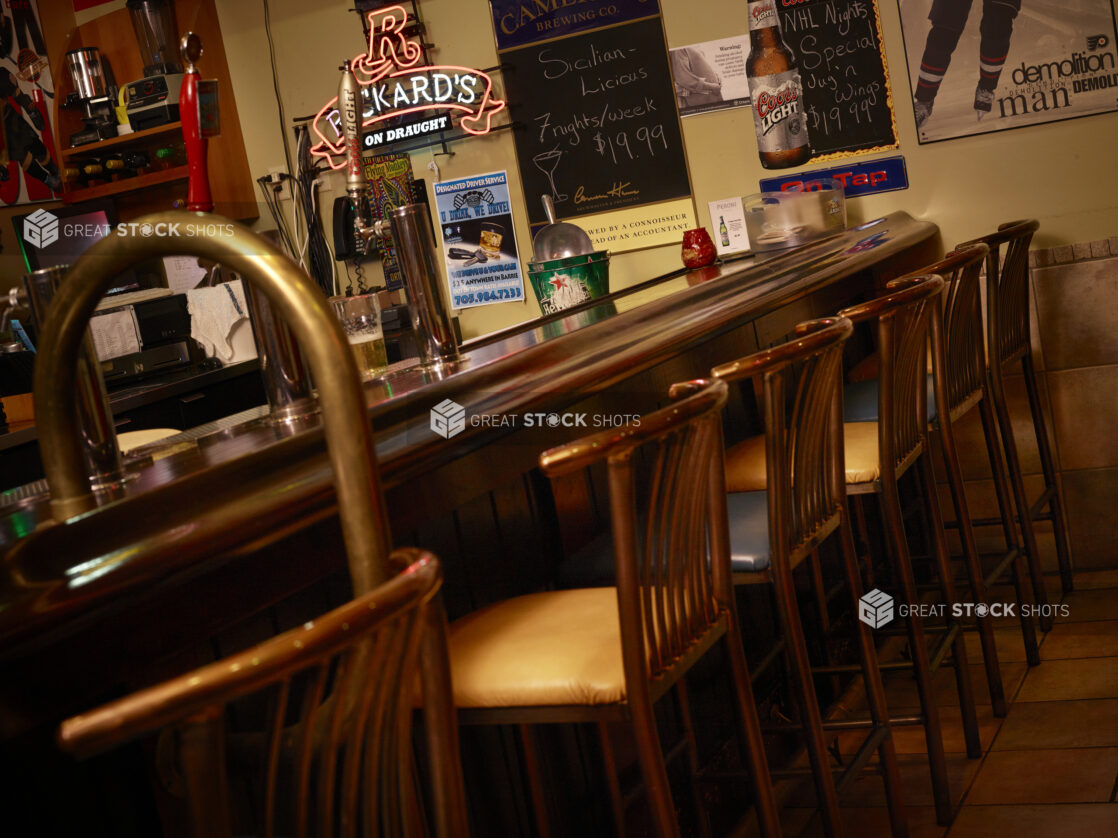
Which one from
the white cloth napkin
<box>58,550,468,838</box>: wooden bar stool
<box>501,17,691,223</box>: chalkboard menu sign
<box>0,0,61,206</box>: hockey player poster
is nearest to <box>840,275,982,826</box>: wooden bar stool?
<box>58,550,468,838</box>: wooden bar stool

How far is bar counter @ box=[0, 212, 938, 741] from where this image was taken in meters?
0.98

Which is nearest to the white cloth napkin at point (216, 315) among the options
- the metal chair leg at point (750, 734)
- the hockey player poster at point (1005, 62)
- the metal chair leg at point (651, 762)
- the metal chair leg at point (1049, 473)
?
the hockey player poster at point (1005, 62)

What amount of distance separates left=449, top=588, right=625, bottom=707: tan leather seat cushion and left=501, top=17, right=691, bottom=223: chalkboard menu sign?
2.94 meters

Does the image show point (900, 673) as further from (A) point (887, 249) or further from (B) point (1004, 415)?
(A) point (887, 249)

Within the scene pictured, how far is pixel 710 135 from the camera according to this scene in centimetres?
414

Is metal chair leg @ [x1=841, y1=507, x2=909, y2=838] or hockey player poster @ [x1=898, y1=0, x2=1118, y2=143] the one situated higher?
hockey player poster @ [x1=898, y1=0, x2=1118, y2=143]

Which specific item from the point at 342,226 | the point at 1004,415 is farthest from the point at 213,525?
the point at 342,226

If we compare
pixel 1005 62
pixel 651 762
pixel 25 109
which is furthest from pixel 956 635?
pixel 25 109

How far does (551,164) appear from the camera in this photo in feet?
14.5

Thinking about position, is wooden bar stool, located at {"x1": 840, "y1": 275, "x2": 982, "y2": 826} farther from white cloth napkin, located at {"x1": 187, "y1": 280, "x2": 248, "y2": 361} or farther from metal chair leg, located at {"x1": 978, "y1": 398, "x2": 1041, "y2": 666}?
white cloth napkin, located at {"x1": 187, "y1": 280, "x2": 248, "y2": 361}

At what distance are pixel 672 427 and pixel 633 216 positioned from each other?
3.05 meters

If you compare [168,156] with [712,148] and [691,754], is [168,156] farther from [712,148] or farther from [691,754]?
[691,754]

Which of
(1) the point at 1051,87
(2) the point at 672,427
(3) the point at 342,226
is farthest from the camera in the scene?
(3) the point at 342,226

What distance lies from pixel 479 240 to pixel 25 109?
2.38 m
